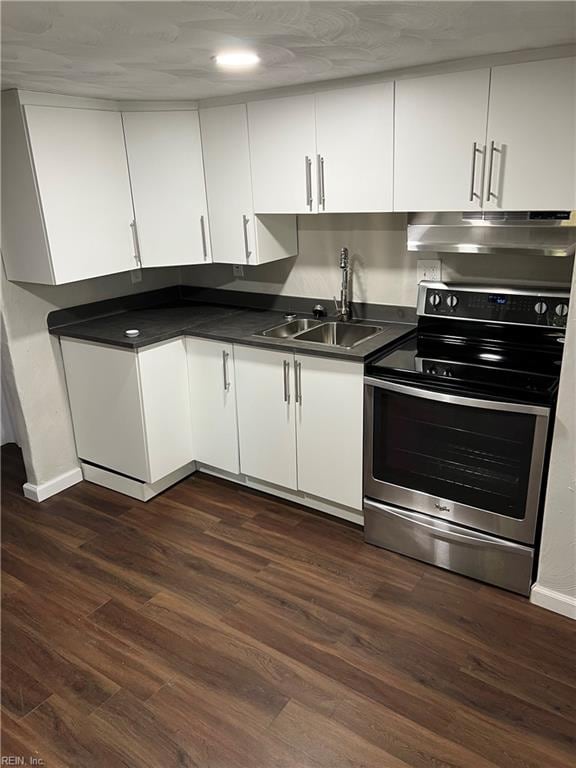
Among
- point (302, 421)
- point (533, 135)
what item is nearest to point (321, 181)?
point (533, 135)

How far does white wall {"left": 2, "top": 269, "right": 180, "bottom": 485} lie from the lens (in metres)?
3.02

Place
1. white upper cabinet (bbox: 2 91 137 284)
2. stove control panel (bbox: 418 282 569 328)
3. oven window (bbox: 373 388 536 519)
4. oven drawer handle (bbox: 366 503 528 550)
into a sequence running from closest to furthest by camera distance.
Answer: oven window (bbox: 373 388 536 519) → oven drawer handle (bbox: 366 503 528 550) → stove control panel (bbox: 418 282 569 328) → white upper cabinet (bbox: 2 91 137 284)

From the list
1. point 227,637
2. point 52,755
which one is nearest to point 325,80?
point 227,637

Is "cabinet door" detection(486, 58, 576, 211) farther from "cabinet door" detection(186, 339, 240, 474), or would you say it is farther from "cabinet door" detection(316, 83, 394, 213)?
"cabinet door" detection(186, 339, 240, 474)

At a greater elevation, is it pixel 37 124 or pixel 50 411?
pixel 37 124

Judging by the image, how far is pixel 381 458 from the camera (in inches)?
105

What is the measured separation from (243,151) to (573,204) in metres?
1.57

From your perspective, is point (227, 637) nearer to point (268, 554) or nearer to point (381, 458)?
point (268, 554)

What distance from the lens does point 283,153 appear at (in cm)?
280

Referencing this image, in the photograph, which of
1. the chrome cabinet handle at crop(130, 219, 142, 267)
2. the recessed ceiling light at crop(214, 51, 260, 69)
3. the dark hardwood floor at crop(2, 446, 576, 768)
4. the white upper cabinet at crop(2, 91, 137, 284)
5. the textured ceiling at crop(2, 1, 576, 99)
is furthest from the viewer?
the chrome cabinet handle at crop(130, 219, 142, 267)

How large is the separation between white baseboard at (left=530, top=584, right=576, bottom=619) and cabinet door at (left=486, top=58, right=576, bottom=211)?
59.2 inches

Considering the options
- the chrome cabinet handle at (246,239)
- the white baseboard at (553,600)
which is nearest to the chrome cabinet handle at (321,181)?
the chrome cabinet handle at (246,239)

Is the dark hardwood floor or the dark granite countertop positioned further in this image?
the dark granite countertop

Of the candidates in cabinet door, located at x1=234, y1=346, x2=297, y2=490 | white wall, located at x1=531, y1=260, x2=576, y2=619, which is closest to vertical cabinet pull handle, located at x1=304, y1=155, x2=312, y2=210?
cabinet door, located at x1=234, y1=346, x2=297, y2=490
